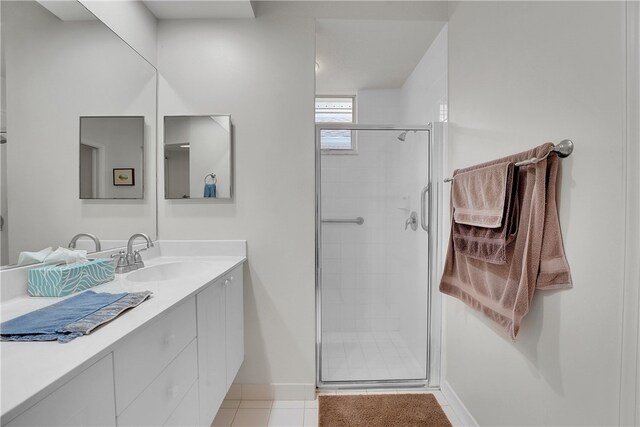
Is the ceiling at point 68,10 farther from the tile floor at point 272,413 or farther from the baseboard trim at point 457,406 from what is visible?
the baseboard trim at point 457,406

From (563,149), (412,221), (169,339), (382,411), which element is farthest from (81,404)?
(412,221)

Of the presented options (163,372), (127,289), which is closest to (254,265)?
(127,289)

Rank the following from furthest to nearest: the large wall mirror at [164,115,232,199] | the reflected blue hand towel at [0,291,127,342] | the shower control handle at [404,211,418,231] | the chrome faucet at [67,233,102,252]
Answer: the shower control handle at [404,211,418,231], the large wall mirror at [164,115,232,199], the chrome faucet at [67,233,102,252], the reflected blue hand towel at [0,291,127,342]

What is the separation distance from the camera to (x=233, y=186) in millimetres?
1860

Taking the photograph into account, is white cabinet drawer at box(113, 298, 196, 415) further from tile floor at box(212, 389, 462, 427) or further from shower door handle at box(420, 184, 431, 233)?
shower door handle at box(420, 184, 431, 233)

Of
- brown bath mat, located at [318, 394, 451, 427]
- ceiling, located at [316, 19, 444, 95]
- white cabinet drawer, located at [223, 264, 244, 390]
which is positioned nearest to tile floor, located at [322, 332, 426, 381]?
brown bath mat, located at [318, 394, 451, 427]

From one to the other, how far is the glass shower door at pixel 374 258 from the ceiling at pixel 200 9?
860 millimetres

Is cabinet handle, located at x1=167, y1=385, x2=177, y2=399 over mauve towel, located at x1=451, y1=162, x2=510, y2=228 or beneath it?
beneath

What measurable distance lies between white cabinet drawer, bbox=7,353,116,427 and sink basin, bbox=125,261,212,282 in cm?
81

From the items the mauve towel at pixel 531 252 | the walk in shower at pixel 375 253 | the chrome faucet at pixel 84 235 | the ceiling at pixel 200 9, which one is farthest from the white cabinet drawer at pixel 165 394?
the ceiling at pixel 200 9

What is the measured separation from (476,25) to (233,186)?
1604 millimetres

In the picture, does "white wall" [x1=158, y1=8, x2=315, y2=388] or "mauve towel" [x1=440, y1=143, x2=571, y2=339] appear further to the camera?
"white wall" [x1=158, y1=8, x2=315, y2=388]

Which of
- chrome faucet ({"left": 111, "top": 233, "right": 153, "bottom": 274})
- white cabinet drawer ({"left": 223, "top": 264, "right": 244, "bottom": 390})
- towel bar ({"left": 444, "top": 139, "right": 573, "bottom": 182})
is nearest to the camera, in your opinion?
towel bar ({"left": 444, "top": 139, "right": 573, "bottom": 182})

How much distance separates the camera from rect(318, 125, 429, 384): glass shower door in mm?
2047
